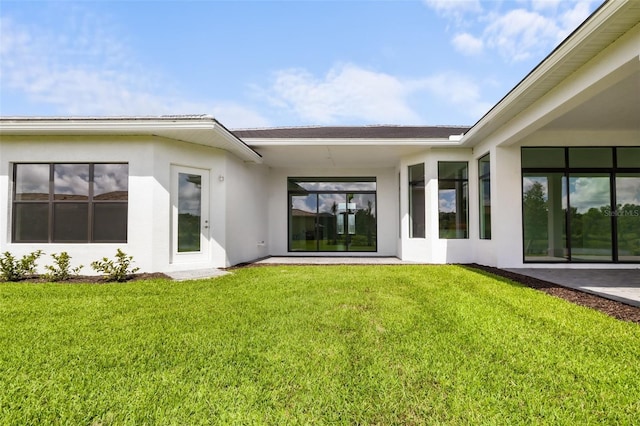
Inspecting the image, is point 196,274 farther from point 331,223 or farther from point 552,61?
point 552,61

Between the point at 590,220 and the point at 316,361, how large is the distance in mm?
9124

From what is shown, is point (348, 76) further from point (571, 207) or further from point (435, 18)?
point (571, 207)

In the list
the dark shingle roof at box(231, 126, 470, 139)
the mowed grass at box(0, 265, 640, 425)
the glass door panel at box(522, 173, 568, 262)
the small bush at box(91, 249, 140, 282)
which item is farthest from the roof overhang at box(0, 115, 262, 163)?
the glass door panel at box(522, 173, 568, 262)

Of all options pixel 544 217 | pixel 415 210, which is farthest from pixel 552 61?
pixel 415 210

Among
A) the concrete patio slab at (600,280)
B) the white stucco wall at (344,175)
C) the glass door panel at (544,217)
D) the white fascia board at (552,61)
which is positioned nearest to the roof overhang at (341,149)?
the white stucco wall at (344,175)

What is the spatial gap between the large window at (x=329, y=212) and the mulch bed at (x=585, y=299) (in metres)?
6.53

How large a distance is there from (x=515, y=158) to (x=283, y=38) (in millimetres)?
7627

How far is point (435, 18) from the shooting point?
8.82 m

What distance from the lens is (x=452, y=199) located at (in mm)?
9852

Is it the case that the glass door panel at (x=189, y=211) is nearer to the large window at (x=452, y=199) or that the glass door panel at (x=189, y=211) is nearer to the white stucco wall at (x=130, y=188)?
the white stucco wall at (x=130, y=188)

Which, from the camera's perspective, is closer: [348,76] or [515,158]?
[515,158]

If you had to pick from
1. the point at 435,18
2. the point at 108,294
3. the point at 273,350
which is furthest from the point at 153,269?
the point at 435,18

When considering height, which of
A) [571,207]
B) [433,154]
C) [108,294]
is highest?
[433,154]

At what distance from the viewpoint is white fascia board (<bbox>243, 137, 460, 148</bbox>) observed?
30.3ft
